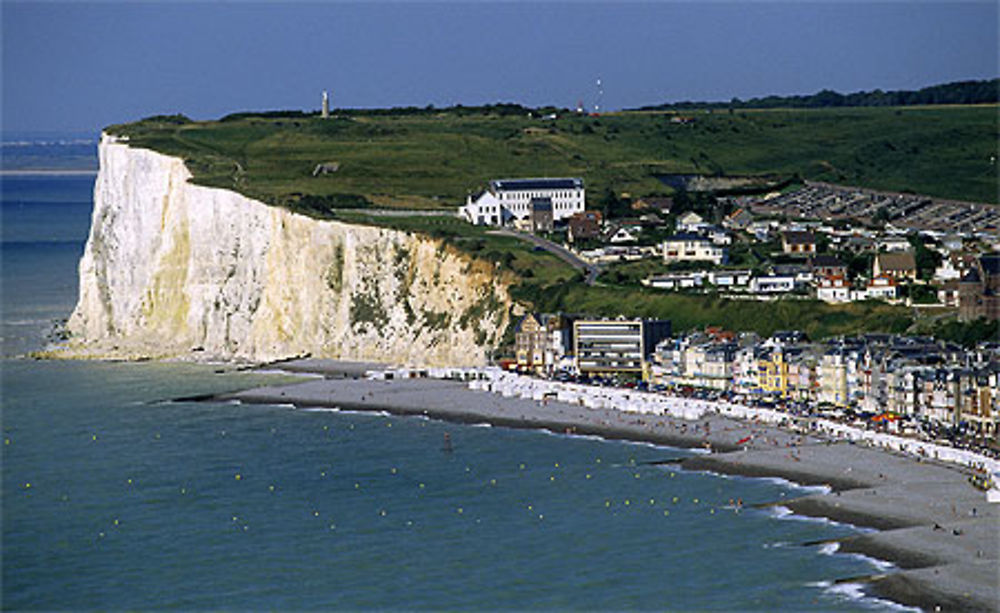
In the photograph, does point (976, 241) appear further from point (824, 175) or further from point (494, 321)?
point (824, 175)

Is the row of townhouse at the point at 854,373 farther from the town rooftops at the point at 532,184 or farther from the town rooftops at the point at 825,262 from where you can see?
the town rooftops at the point at 532,184

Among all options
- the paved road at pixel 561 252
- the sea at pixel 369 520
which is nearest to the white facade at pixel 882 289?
the paved road at pixel 561 252

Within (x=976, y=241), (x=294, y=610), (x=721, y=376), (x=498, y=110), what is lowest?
(x=294, y=610)

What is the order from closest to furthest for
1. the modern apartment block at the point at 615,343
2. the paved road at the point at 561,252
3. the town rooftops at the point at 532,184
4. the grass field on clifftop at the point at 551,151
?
the modern apartment block at the point at 615,343 < the paved road at the point at 561,252 < the town rooftops at the point at 532,184 < the grass field on clifftop at the point at 551,151

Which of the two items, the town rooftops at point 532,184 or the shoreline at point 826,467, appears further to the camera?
the town rooftops at point 532,184

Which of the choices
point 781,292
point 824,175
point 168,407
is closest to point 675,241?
point 781,292

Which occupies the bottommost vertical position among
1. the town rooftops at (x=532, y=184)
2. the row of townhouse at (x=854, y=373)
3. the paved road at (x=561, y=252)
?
the row of townhouse at (x=854, y=373)
